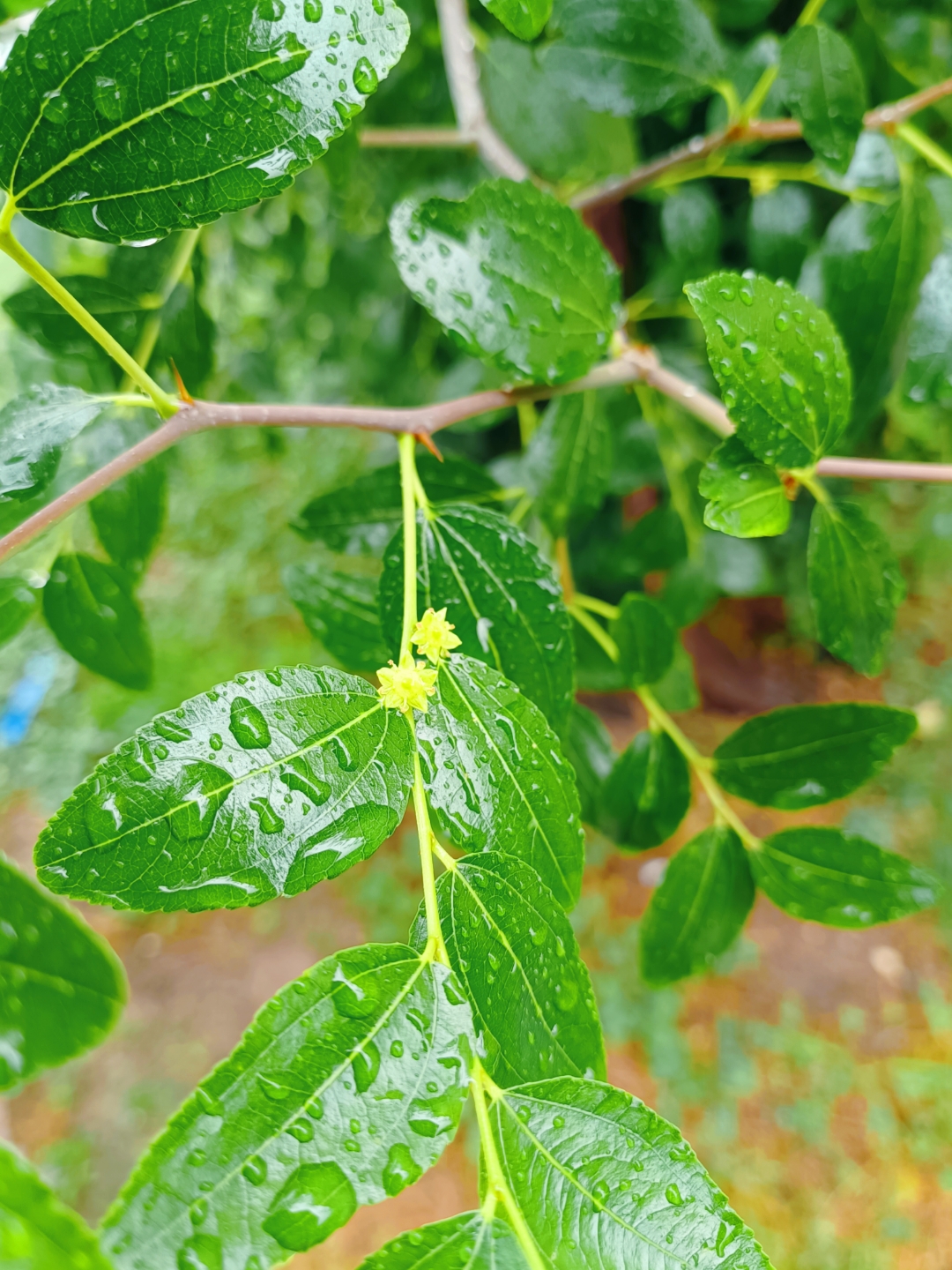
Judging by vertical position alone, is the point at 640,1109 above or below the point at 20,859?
above

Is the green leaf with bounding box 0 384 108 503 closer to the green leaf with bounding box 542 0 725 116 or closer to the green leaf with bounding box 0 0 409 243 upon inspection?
the green leaf with bounding box 0 0 409 243

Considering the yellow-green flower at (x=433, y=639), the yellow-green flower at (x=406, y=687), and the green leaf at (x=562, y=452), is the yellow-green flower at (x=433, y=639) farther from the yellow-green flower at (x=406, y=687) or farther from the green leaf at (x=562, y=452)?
the green leaf at (x=562, y=452)

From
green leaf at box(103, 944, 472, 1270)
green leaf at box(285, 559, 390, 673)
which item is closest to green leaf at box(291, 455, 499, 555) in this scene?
green leaf at box(285, 559, 390, 673)

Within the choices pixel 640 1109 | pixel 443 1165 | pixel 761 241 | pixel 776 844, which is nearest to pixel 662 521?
pixel 761 241

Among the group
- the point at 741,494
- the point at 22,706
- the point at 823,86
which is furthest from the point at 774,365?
the point at 22,706

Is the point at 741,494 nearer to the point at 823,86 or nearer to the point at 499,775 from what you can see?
the point at 499,775

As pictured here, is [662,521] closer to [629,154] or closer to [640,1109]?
[629,154]
